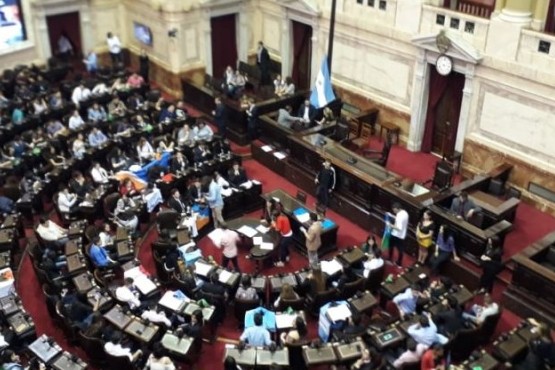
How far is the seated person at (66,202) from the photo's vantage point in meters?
15.6

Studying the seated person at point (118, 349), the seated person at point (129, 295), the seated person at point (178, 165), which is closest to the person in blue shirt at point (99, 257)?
the seated person at point (129, 295)

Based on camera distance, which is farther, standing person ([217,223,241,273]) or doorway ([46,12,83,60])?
doorway ([46,12,83,60])

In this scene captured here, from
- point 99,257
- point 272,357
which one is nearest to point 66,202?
point 99,257

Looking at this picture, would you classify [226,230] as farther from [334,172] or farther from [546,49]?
[546,49]

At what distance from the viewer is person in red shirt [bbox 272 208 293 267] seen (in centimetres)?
1444

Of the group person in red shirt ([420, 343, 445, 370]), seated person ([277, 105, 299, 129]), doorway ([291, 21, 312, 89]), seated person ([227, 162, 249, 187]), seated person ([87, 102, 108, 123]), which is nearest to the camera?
person in red shirt ([420, 343, 445, 370])

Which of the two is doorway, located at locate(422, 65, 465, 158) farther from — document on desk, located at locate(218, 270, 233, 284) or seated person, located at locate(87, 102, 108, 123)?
seated person, located at locate(87, 102, 108, 123)

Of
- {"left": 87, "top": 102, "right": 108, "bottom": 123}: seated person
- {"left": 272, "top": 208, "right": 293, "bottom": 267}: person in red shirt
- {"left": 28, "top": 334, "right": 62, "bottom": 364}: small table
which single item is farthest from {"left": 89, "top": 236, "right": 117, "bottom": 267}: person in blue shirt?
{"left": 87, "top": 102, "right": 108, "bottom": 123}: seated person

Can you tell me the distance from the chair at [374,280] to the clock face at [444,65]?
22.1 ft

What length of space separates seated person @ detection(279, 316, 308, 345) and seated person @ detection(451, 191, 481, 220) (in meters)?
5.23

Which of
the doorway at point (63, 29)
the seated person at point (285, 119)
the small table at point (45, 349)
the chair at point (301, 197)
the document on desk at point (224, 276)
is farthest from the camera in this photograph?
the doorway at point (63, 29)

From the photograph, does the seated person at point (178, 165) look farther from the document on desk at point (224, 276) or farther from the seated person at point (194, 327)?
Result: the seated person at point (194, 327)

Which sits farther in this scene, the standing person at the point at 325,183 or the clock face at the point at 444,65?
the clock face at the point at 444,65

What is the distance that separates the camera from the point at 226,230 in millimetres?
14070
